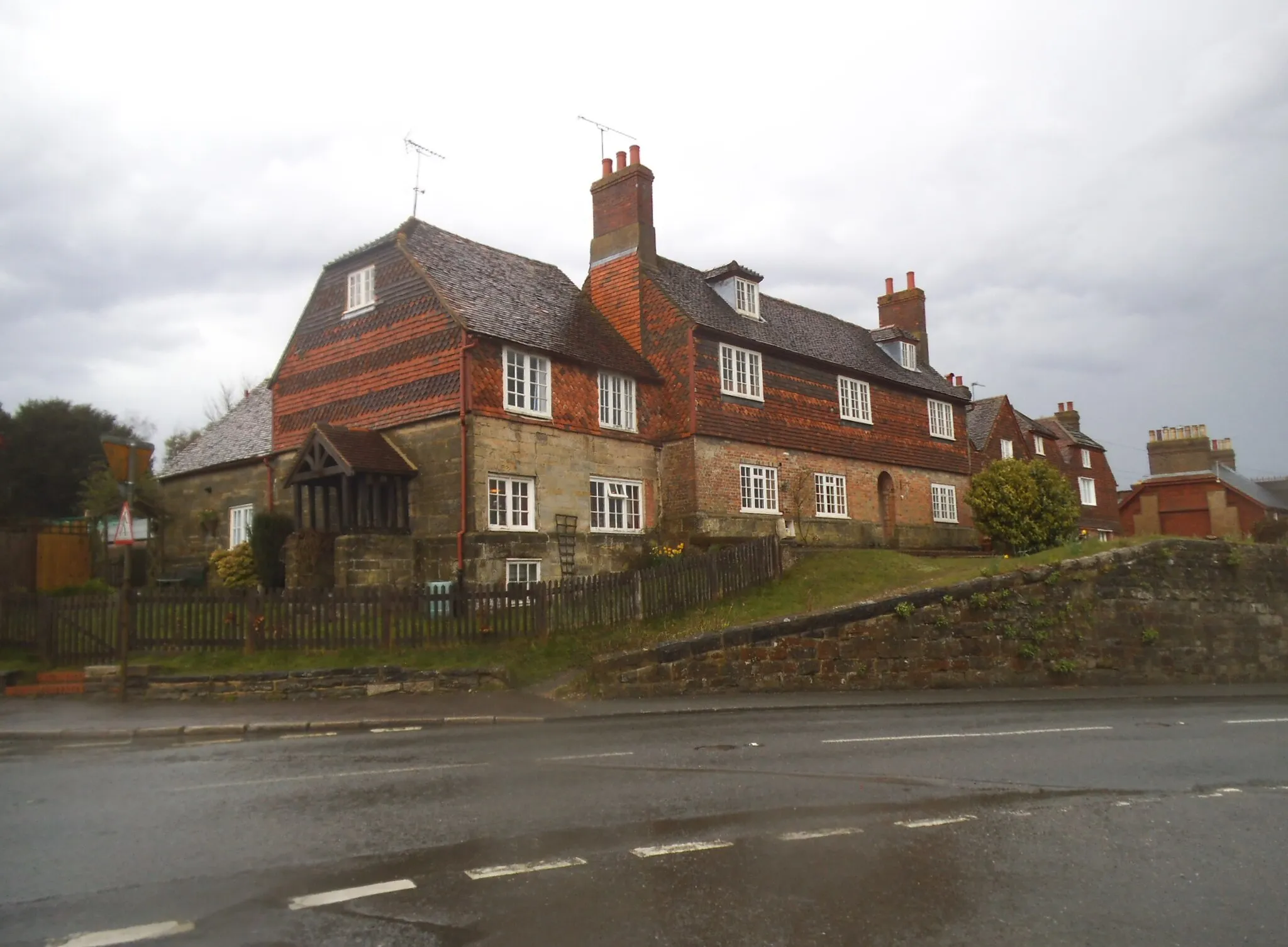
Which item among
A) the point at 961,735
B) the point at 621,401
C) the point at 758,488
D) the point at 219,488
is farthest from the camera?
the point at 219,488

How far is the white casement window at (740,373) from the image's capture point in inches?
Answer: 1056

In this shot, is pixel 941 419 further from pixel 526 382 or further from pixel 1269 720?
pixel 1269 720

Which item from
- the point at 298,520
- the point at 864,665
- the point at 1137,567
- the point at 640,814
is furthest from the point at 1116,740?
the point at 298,520

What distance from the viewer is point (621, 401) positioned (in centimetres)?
2533

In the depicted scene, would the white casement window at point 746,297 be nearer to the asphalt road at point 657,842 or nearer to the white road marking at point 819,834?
the asphalt road at point 657,842

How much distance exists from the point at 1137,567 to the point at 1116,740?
10276 mm

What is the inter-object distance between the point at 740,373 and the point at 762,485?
11.2 ft

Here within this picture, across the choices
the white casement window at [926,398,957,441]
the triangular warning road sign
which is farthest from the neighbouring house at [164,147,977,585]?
the triangular warning road sign

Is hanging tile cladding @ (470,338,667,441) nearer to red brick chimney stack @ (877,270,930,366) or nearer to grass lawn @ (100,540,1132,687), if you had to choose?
grass lawn @ (100,540,1132,687)

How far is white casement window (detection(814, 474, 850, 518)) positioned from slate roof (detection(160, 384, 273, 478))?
1680 centimetres

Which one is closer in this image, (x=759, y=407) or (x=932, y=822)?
(x=932, y=822)

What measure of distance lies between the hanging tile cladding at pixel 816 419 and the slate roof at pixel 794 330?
1.74ft

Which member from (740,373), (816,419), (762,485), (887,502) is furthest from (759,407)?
(887,502)

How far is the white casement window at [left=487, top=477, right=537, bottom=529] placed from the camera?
21406 millimetres
